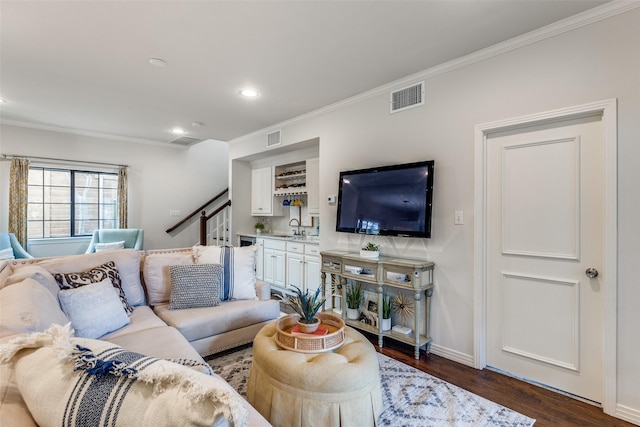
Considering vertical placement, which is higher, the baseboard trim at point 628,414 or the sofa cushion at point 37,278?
the sofa cushion at point 37,278

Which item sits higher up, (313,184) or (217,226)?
(313,184)

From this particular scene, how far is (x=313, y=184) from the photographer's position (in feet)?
14.6

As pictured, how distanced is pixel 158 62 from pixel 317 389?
111 inches

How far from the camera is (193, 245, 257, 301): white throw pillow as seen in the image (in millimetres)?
2820

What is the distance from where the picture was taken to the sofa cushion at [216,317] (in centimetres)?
233

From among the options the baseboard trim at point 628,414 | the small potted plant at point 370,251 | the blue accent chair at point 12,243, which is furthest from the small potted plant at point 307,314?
the blue accent chair at point 12,243

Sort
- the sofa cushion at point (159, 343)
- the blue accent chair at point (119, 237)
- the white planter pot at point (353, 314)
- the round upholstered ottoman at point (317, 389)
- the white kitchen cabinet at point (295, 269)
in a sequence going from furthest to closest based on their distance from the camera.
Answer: the blue accent chair at point (119, 237)
the white kitchen cabinet at point (295, 269)
the white planter pot at point (353, 314)
the sofa cushion at point (159, 343)
the round upholstered ottoman at point (317, 389)

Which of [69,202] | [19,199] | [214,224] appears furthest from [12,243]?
[214,224]

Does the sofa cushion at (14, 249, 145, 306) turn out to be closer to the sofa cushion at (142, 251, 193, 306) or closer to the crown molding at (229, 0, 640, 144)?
the sofa cushion at (142, 251, 193, 306)

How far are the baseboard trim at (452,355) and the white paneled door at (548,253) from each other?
0.16 metres

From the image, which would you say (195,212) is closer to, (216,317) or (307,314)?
(216,317)

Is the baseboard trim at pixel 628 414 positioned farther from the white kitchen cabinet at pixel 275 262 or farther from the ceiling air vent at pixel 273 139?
the ceiling air vent at pixel 273 139

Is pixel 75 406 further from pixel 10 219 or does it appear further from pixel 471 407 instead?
pixel 10 219

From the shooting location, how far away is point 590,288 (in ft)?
6.79
